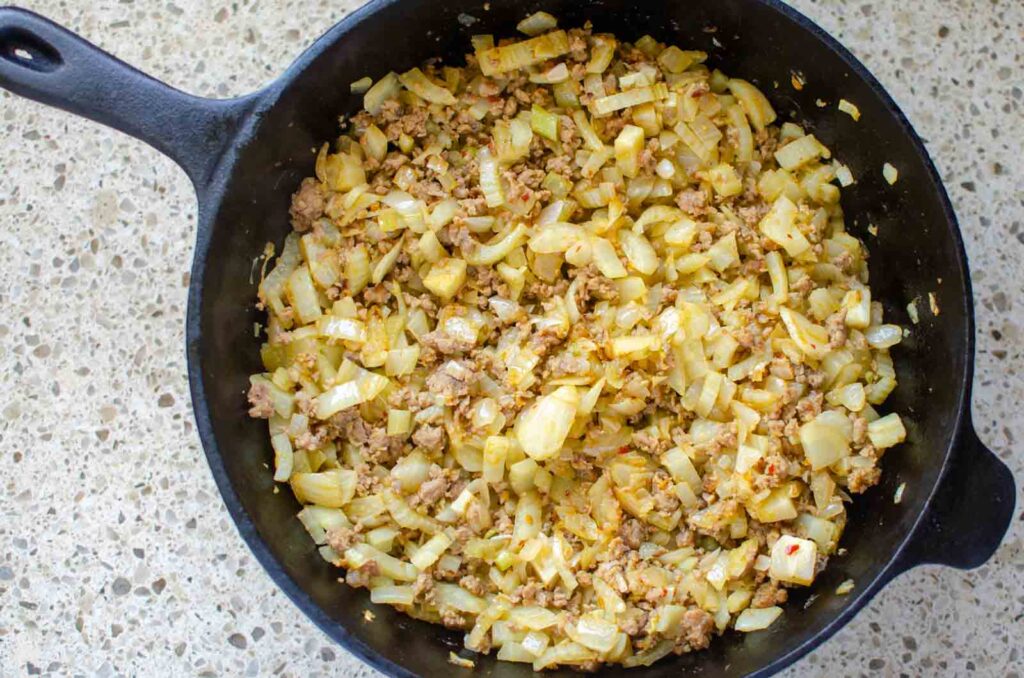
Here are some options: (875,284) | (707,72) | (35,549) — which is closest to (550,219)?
(707,72)

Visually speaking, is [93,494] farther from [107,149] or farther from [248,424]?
[107,149]

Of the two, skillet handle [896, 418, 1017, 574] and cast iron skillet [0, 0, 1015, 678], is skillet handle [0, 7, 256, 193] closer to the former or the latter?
cast iron skillet [0, 0, 1015, 678]

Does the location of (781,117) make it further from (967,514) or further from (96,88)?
(96,88)

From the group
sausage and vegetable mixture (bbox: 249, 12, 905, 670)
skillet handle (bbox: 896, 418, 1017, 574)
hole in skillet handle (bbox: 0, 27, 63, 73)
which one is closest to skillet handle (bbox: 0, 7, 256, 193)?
hole in skillet handle (bbox: 0, 27, 63, 73)

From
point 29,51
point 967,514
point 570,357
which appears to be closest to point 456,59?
point 570,357

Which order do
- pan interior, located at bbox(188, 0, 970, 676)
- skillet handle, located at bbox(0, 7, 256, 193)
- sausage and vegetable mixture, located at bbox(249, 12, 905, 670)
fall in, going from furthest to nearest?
sausage and vegetable mixture, located at bbox(249, 12, 905, 670)
pan interior, located at bbox(188, 0, 970, 676)
skillet handle, located at bbox(0, 7, 256, 193)

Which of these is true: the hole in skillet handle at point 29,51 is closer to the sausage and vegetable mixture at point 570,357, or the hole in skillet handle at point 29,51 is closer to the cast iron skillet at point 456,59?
the cast iron skillet at point 456,59

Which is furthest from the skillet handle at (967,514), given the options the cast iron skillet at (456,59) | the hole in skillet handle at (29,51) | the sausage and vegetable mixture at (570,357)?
the hole in skillet handle at (29,51)
